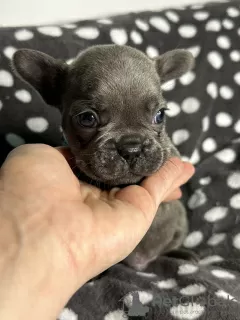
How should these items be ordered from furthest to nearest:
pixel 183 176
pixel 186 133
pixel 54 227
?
pixel 186 133
pixel 183 176
pixel 54 227

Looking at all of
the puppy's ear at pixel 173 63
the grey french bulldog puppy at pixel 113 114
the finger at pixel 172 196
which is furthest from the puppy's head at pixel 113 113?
the finger at pixel 172 196

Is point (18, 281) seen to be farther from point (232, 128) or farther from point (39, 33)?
point (232, 128)

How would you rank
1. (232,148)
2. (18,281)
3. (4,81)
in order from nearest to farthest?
(18,281)
(4,81)
(232,148)

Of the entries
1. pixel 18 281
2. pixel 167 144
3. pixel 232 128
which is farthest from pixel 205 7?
pixel 18 281

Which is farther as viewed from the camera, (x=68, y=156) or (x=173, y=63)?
(x=173, y=63)

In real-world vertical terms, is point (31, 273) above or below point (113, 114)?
below

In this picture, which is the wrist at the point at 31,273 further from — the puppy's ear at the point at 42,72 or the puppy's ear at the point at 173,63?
the puppy's ear at the point at 173,63

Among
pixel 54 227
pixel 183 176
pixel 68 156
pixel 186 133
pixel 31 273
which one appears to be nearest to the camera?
pixel 31 273

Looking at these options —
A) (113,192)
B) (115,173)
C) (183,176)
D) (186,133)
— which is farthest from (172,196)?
(186,133)

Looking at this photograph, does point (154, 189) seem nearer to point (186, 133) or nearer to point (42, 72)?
point (42, 72)
